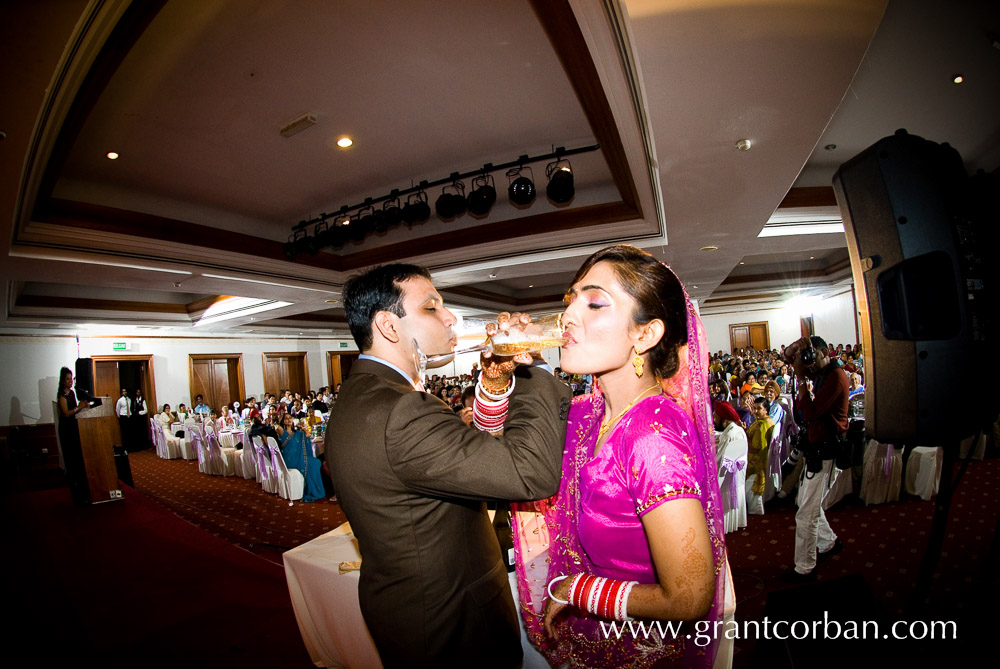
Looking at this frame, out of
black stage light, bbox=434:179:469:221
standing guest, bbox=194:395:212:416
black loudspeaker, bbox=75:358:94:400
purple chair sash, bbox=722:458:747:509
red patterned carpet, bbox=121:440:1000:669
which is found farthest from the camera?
standing guest, bbox=194:395:212:416

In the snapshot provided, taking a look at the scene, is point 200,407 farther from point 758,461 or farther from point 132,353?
point 758,461

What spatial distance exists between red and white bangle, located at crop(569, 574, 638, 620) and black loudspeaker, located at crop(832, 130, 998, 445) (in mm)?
703

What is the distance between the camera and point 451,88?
328cm

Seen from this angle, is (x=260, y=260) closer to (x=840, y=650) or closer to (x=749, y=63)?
(x=749, y=63)

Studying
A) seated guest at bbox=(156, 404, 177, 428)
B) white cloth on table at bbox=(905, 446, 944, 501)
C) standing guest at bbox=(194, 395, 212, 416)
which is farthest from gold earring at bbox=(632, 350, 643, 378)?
standing guest at bbox=(194, 395, 212, 416)

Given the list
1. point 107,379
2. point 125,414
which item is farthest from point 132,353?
point 125,414

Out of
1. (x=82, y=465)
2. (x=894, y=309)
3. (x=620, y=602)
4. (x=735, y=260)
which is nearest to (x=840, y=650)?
(x=620, y=602)

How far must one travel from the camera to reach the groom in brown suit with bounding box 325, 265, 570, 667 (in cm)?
106

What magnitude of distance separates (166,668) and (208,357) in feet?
45.8

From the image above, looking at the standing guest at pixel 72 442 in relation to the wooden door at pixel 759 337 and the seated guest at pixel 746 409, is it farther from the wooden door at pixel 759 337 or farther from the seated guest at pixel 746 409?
the wooden door at pixel 759 337

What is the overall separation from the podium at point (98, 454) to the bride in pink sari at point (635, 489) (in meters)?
7.33

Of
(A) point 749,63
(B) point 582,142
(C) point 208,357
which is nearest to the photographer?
(A) point 749,63

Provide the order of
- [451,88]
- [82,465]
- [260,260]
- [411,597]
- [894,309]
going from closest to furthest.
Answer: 1. [894,309]
2. [411,597]
3. [451,88]
4. [260,260]
5. [82,465]

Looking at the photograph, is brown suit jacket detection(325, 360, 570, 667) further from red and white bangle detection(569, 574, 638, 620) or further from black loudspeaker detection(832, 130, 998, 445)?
black loudspeaker detection(832, 130, 998, 445)
